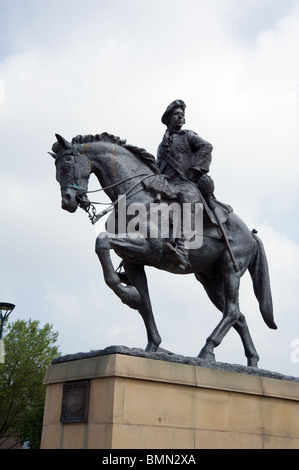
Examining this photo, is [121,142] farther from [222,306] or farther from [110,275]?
[222,306]

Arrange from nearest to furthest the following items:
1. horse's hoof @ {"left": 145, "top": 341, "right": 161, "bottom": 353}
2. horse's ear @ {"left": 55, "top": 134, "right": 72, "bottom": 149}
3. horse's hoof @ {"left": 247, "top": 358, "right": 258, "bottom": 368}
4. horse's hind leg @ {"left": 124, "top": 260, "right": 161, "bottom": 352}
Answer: horse's ear @ {"left": 55, "top": 134, "right": 72, "bottom": 149} → horse's hoof @ {"left": 145, "top": 341, "right": 161, "bottom": 353} → horse's hind leg @ {"left": 124, "top": 260, "right": 161, "bottom": 352} → horse's hoof @ {"left": 247, "top": 358, "right": 258, "bottom": 368}

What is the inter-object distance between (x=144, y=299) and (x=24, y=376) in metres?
20.2

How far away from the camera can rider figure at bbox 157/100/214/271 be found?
28.5 feet

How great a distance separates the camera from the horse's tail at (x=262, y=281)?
31.4 feet

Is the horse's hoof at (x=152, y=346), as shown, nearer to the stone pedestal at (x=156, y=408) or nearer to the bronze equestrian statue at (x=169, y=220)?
the bronze equestrian statue at (x=169, y=220)

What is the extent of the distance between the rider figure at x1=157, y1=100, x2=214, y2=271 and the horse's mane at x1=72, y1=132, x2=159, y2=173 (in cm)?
47

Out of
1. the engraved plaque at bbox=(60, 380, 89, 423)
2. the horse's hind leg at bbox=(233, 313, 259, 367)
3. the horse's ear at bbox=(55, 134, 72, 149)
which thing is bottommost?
the engraved plaque at bbox=(60, 380, 89, 423)

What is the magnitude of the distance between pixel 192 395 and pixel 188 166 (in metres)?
3.78

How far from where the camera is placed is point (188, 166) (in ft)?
29.6

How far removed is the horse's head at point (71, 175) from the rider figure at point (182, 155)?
1.54 meters

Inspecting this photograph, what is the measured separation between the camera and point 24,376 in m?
26.5

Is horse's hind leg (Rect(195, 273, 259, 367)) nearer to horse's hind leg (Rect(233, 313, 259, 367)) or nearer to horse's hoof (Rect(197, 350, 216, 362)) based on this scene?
horse's hind leg (Rect(233, 313, 259, 367))

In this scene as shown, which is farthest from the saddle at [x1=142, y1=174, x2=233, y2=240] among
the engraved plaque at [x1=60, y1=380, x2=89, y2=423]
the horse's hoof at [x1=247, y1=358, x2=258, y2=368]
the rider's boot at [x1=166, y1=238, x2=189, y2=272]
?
the engraved plaque at [x1=60, y1=380, x2=89, y2=423]
